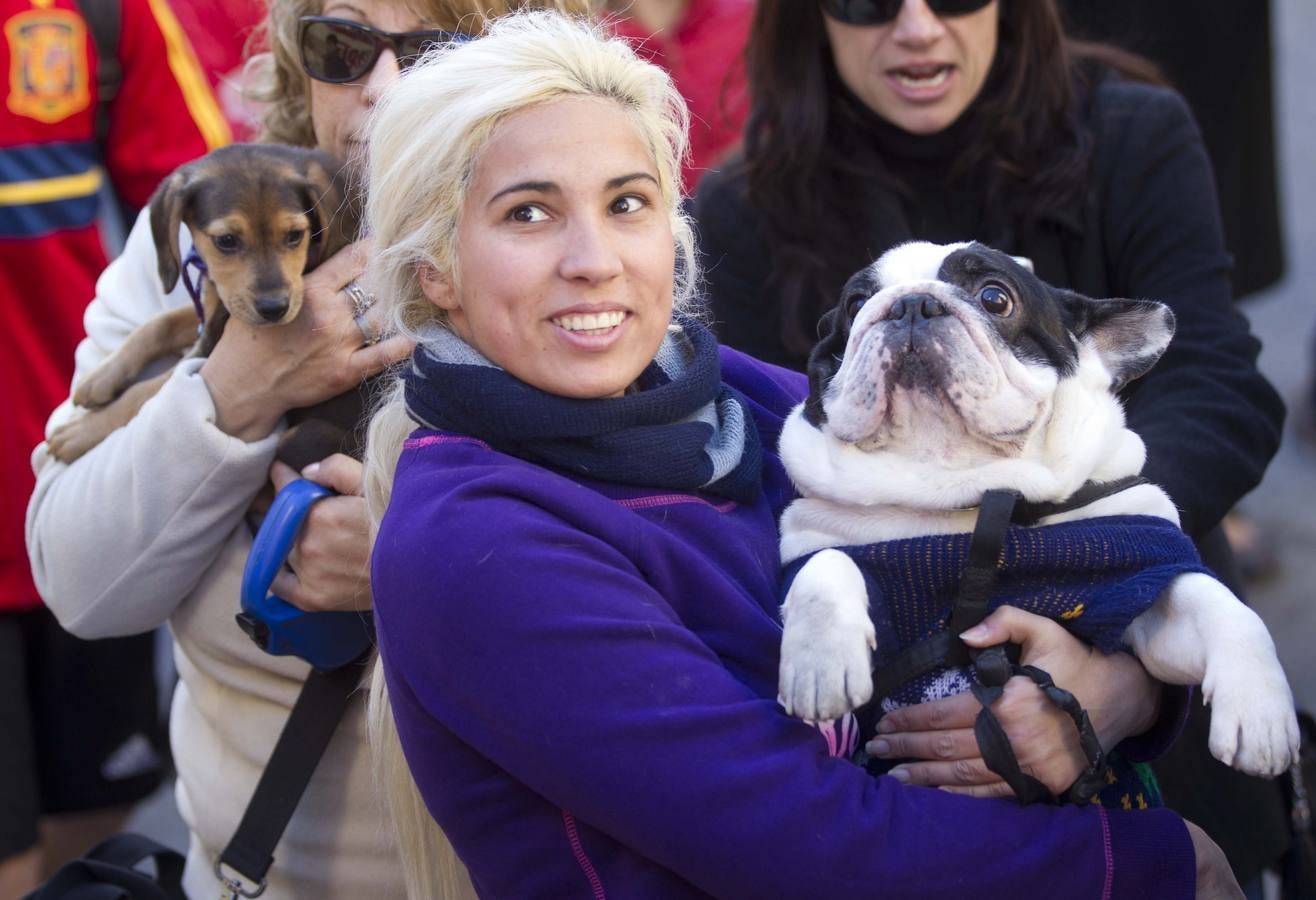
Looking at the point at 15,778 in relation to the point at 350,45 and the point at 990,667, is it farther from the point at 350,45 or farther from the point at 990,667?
the point at 990,667

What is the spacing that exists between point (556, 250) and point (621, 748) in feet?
2.32

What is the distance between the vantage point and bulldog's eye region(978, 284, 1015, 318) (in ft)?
7.04

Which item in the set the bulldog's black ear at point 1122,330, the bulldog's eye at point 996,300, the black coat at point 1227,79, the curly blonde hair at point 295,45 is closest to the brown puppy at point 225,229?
the curly blonde hair at point 295,45

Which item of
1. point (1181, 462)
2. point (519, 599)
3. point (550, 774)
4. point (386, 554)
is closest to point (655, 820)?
point (550, 774)

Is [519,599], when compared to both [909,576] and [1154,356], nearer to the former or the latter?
[909,576]

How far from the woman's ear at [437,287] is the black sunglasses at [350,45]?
0.68m

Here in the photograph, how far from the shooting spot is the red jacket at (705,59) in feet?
14.6

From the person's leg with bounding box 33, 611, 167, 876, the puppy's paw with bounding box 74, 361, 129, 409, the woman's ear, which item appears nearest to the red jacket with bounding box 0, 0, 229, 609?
the person's leg with bounding box 33, 611, 167, 876

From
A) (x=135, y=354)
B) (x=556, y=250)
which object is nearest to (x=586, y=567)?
(x=556, y=250)

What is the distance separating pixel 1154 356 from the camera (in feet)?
7.25

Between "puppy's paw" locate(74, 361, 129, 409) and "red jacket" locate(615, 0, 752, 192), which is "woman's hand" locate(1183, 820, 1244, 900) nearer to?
"puppy's paw" locate(74, 361, 129, 409)

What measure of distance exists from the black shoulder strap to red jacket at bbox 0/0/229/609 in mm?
20

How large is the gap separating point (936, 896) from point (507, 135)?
1.17 metres

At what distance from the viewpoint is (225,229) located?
2.86 meters
